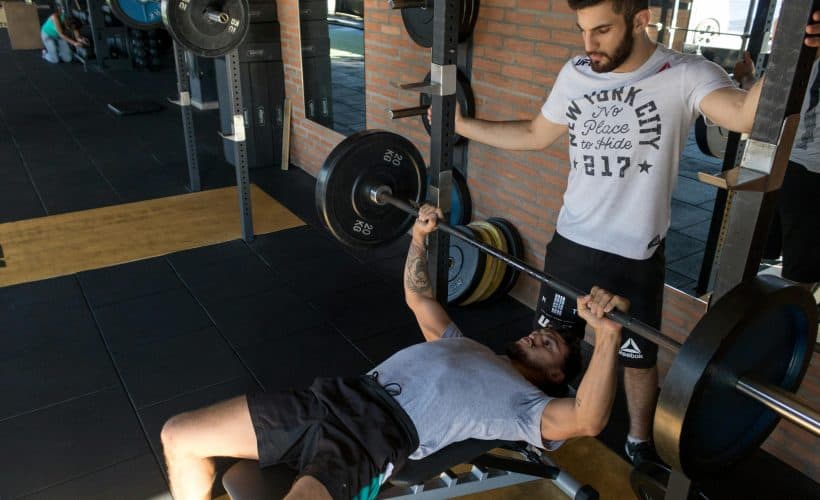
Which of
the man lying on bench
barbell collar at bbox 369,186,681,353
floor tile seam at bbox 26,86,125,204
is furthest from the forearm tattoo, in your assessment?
floor tile seam at bbox 26,86,125,204

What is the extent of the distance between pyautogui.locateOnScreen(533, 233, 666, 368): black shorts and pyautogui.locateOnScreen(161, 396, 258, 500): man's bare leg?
0.85 meters

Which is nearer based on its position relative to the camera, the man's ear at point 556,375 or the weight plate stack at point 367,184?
the man's ear at point 556,375

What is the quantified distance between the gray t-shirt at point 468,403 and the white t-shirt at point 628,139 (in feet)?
1.55

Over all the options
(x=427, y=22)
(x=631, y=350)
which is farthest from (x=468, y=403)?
(x=427, y=22)

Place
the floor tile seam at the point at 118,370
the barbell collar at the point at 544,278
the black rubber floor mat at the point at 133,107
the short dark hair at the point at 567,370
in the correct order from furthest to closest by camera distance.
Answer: the black rubber floor mat at the point at 133,107 < the floor tile seam at the point at 118,370 < the short dark hair at the point at 567,370 < the barbell collar at the point at 544,278

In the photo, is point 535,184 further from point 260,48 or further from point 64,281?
point 260,48

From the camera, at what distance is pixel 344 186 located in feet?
6.20

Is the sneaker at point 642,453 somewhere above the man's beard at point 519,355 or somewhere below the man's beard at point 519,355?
below

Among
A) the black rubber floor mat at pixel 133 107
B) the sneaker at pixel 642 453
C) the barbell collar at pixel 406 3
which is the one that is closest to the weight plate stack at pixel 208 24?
the barbell collar at pixel 406 3

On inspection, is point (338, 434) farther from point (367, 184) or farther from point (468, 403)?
point (367, 184)

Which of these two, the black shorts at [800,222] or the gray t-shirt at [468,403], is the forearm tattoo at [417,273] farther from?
the black shorts at [800,222]

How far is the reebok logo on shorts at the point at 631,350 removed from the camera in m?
1.80

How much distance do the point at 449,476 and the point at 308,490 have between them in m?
0.59

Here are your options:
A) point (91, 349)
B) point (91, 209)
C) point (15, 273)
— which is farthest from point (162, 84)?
point (91, 349)
